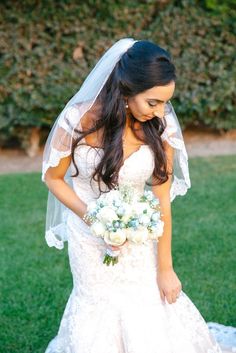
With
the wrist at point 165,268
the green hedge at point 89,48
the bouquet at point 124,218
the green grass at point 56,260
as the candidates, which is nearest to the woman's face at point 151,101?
the bouquet at point 124,218

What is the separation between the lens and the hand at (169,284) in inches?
148

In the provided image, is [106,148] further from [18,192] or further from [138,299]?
[18,192]

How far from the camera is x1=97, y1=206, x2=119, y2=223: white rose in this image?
3279 millimetres

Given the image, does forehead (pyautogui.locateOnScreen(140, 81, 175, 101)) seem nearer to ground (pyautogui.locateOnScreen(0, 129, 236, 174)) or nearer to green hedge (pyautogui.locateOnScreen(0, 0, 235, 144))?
green hedge (pyautogui.locateOnScreen(0, 0, 235, 144))

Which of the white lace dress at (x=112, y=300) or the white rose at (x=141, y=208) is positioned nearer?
the white rose at (x=141, y=208)

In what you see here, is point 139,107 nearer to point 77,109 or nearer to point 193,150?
point 77,109

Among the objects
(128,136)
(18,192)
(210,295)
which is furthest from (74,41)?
(128,136)

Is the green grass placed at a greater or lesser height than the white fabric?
lesser

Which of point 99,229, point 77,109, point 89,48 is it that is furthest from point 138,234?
point 89,48

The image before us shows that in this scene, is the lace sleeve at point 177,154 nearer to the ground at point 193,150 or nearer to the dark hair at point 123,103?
the dark hair at point 123,103

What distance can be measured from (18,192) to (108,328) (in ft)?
15.0

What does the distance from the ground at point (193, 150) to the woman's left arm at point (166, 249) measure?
19.8ft

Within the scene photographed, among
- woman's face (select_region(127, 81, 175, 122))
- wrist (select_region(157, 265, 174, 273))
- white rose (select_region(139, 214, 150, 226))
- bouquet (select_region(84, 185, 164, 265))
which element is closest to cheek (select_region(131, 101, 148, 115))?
woman's face (select_region(127, 81, 175, 122))

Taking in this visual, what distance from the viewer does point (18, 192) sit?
822cm
